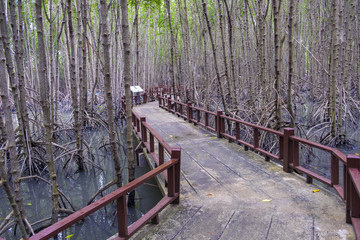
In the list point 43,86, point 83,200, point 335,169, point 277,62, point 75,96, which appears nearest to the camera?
point 43,86

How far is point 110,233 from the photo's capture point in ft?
14.5

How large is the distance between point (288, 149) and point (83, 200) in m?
3.99

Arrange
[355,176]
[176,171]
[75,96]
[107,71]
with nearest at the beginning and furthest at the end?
[355,176]
[176,171]
[107,71]
[75,96]

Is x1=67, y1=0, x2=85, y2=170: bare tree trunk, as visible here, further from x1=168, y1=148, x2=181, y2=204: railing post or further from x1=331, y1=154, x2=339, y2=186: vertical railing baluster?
x1=331, y1=154, x2=339, y2=186: vertical railing baluster

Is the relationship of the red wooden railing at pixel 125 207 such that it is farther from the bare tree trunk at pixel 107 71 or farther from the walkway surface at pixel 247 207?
the bare tree trunk at pixel 107 71

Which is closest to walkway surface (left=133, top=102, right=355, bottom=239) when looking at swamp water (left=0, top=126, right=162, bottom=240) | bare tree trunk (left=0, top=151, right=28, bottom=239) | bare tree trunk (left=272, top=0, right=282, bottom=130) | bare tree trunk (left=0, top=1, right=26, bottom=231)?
swamp water (left=0, top=126, right=162, bottom=240)

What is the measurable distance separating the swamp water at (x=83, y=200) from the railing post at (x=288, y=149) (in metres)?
1.95

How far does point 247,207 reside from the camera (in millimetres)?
3289

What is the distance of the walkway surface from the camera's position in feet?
9.11

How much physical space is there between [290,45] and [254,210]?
10.1 feet

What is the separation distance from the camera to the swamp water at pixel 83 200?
451cm

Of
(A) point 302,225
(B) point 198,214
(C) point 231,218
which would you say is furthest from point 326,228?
(B) point 198,214

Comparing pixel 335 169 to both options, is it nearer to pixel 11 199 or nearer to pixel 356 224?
pixel 356 224

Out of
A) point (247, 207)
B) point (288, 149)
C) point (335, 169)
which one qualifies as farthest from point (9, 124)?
point (288, 149)
